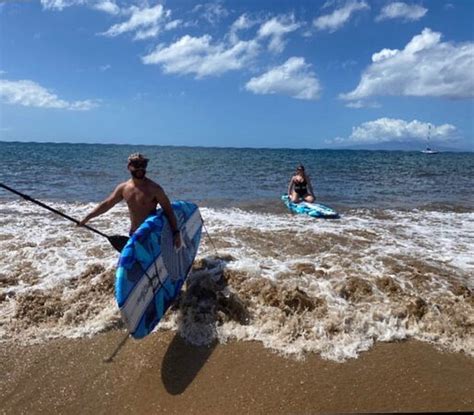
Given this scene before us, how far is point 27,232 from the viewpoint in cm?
822

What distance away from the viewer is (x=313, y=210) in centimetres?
1070

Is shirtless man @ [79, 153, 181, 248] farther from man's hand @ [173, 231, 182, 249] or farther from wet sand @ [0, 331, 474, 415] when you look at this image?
wet sand @ [0, 331, 474, 415]

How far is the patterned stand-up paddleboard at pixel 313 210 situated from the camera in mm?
10461

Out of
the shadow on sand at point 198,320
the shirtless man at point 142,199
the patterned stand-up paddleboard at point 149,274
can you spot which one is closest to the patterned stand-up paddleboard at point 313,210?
the shadow on sand at point 198,320

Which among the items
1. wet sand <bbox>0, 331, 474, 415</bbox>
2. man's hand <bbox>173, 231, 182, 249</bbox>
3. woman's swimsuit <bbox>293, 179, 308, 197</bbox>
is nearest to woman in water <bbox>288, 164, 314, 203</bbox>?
woman's swimsuit <bbox>293, 179, 308, 197</bbox>

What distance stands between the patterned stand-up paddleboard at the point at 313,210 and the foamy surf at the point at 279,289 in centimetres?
187

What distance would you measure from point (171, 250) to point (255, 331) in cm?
150

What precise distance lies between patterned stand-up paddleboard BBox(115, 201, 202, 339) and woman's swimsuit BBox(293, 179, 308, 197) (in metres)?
7.22

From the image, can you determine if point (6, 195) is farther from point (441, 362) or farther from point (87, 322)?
point (441, 362)

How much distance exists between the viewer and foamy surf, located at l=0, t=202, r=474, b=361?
4441 millimetres

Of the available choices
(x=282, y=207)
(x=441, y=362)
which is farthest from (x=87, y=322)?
(x=282, y=207)

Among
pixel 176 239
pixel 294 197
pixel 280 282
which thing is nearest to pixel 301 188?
pixel 294 197

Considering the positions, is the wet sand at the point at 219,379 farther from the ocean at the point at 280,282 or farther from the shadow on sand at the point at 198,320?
the ocean at the point at 280,282

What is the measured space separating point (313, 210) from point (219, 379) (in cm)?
745
